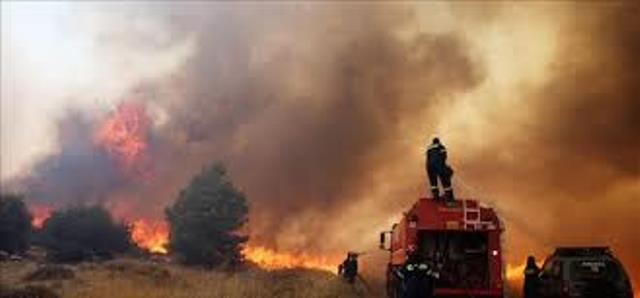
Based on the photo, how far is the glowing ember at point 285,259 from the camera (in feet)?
155

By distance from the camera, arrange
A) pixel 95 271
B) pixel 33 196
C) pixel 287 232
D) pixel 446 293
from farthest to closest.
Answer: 1. pixel 33 196
2. pixel 287 232
3. pixel 95 271
4. pixel 446 293

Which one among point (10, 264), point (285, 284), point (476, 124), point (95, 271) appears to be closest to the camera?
point (285, 284)

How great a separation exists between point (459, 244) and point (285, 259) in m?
25.7

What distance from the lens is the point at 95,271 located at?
35906 millimetres

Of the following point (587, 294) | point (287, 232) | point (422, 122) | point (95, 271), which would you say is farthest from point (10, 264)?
point (587, 294)

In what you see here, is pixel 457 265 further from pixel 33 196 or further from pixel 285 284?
pixel 33 196

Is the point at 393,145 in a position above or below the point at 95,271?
above

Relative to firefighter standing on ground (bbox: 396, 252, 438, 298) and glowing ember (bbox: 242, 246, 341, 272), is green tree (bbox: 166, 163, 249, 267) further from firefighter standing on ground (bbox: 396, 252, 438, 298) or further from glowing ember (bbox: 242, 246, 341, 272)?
firefighter standing on ground (bbox: 396, 252, 438, 298)

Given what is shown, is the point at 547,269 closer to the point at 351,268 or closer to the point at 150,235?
the point at 351,268

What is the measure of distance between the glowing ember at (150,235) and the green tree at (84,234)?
3.24 metres

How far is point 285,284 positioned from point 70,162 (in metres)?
33.8

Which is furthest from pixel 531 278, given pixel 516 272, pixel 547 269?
pixel 516 272

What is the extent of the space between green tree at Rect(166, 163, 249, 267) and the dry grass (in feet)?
28.3

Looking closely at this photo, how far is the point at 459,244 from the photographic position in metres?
24.6
